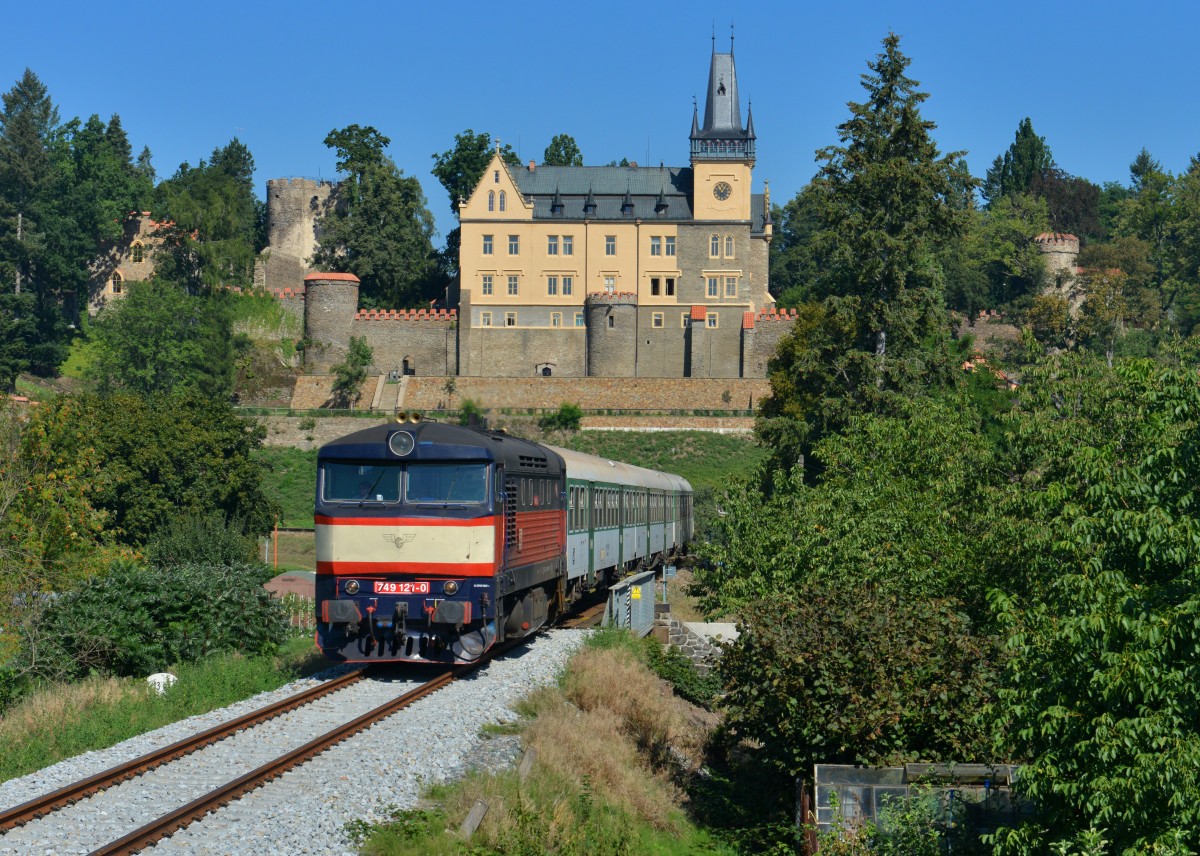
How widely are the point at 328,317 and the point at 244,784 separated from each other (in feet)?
260

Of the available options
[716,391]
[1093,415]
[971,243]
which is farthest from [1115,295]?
[1093,415]

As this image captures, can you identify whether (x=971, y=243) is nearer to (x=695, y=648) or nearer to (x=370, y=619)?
(x=695, y=648)

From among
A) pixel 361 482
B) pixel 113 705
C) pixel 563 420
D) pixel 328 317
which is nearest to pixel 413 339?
pixel 328 317

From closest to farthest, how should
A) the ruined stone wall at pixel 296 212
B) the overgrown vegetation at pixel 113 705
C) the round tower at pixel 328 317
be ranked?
the overgrown vegetation at pixel 113 705 → the round tower at pixel 328 317 → the ruined stone wall at pixel 296 212

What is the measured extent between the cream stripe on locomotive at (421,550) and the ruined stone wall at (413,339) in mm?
70576

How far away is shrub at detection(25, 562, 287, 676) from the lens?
20000mm

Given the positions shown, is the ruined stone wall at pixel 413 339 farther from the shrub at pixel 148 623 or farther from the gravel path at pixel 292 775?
the gravel path at pixel 292 775

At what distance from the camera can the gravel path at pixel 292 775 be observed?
11609 millimetres

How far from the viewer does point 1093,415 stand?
2433cm

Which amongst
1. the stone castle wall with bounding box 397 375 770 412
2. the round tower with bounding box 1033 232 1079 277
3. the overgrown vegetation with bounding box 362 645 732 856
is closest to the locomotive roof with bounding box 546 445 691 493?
the overgrown vegetation with bounding box 362 645 732 856

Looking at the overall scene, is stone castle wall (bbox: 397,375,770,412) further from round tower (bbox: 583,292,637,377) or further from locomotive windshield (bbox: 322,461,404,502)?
locomotive windshield (bbox: 322,461,404,502)

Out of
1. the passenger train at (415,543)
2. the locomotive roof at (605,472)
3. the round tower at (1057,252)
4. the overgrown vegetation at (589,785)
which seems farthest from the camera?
the round tower at (1057,252)

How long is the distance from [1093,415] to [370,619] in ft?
40.7

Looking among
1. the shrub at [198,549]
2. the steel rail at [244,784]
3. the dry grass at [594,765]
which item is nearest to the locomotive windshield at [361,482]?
the steel rail at [244,784]
